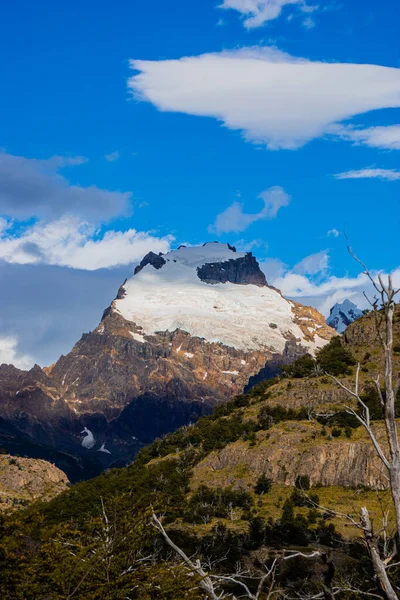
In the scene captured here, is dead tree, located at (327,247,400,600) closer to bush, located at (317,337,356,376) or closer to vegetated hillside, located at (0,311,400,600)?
vegetated hillside, located at (0,311,400,600)

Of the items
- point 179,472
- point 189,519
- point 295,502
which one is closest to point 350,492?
point 295,502

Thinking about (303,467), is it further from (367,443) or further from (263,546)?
(263,546)

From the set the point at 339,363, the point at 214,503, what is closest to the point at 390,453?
the point at 214,503

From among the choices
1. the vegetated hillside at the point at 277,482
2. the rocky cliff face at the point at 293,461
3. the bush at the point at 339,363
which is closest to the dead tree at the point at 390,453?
the vegetated hillside at the point at 277,482

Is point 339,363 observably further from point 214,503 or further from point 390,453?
point 390,453

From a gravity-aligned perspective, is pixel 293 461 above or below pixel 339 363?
below

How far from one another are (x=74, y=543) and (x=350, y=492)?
126890 millimetres

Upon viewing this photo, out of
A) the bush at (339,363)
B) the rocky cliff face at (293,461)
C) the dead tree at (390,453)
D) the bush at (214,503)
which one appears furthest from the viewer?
the bush at (339,363)

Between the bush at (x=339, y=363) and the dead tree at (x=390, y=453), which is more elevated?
the bush at (x=339, y=363)

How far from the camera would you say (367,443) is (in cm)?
15312


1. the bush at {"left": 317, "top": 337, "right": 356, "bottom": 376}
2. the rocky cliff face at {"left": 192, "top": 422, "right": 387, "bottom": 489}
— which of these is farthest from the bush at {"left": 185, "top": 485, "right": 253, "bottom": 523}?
the bush at {"left": 317, "top": 337, "right": 356, "bottom": 376}

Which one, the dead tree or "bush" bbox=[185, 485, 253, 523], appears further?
"bush" bbox=[185, 485, 253, 523]

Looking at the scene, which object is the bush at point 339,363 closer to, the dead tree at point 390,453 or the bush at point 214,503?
the bush at point 214,503

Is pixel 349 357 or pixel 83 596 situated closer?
pixel 83 596
